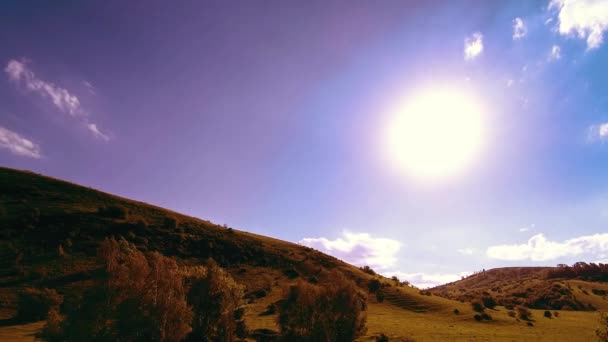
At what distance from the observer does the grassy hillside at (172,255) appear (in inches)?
1559

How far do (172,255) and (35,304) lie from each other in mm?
23752

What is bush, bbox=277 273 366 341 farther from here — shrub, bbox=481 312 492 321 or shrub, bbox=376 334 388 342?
shrub, bbox=481 312 492 321

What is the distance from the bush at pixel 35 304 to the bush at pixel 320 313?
928 inches

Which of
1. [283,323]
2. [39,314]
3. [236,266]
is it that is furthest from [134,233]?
[283,323]

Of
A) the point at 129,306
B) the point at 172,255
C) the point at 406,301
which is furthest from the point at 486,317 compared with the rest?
the point at 129,306

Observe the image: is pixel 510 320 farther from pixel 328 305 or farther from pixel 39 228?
pixel 39 228

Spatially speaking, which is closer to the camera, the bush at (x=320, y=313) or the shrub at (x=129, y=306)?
the shrub at (x=129, y=306)

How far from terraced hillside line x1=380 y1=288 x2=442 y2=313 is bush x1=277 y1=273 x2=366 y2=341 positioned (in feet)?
108

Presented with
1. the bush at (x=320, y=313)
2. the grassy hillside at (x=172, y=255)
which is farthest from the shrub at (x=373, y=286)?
the bush at (x=320, y=313)

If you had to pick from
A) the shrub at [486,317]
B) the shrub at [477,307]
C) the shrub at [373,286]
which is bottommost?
the shrub at [486,317]

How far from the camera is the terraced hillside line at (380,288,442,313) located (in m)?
57.9

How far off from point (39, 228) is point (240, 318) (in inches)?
1569

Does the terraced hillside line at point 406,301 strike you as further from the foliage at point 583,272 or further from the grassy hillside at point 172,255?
the foliage at point 583,272

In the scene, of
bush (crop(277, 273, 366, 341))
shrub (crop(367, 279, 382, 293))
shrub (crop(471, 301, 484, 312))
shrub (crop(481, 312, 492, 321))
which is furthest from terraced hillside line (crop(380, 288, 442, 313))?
bush (crop(277, 273, 366, 341))
